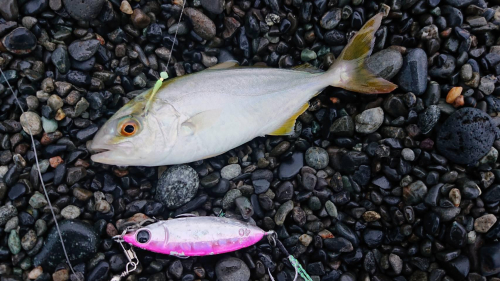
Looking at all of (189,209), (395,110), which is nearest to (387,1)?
(395,110)

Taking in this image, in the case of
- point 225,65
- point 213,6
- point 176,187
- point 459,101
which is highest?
point 213,6

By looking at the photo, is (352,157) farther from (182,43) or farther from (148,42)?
(148,42)

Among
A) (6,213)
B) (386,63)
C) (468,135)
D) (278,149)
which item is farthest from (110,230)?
(468,135)

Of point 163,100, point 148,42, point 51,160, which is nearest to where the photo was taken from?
point 163,100

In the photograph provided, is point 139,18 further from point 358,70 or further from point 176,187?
point 358,70

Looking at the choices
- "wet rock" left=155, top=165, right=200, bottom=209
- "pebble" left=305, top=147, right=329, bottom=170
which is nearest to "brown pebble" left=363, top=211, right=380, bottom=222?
"pebble" left=305, top=147, right=329, bottom=170

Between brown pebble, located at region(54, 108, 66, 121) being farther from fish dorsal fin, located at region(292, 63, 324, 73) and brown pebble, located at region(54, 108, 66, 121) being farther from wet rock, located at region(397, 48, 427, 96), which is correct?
wet rock, located at region(397, 48, 427, 96)
